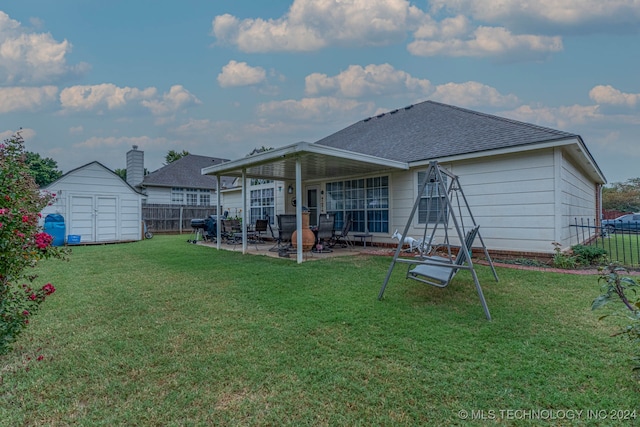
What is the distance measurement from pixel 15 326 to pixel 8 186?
1.21m

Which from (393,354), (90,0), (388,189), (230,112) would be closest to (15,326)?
(393,354)

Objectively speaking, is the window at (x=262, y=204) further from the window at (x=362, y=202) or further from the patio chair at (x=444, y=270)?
the patio chair at (x=444, y=270)

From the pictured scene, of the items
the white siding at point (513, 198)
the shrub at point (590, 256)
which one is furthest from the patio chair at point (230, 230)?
the shrub at point (590, 256)

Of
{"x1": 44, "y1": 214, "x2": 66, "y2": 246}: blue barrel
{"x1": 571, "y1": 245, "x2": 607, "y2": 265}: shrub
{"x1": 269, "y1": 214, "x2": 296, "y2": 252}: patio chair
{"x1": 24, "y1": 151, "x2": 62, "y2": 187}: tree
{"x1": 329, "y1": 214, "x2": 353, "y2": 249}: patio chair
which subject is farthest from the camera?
{"x1": 24, "y1": 151, "x2": 62, "y2": 187}: tree

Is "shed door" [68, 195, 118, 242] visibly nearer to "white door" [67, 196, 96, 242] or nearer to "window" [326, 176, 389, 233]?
"white door" [67, 196, 96, 242]

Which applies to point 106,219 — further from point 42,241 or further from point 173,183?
point 42,241

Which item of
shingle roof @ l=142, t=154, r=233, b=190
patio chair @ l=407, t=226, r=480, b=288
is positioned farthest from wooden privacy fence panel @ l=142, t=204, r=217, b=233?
patio chair @ l=407, t=226, r=480, b=288

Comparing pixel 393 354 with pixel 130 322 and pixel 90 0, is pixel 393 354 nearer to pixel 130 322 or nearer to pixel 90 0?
pixel 130 322

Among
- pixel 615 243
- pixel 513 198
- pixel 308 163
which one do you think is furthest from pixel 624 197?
pixel 308 163

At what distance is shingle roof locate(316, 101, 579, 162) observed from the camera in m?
7.45

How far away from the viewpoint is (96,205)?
41.2 ft

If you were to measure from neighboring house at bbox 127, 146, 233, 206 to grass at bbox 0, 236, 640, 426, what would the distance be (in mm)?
18814

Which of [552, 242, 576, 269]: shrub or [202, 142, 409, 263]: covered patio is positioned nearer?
[552, 242, 576, 269]: shrub

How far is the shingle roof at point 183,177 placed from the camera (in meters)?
22.0
